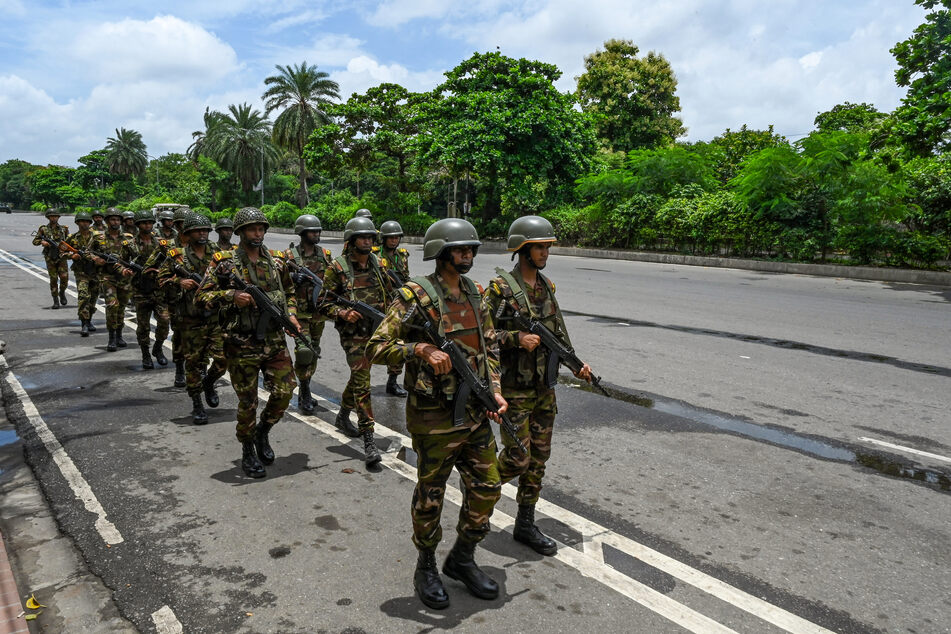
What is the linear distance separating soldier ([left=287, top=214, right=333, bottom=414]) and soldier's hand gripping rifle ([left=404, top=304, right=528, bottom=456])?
11.0 ft

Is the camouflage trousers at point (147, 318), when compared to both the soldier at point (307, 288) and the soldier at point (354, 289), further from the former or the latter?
the soldier at point (354, 289)

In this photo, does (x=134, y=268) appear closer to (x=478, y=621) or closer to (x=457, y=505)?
(x=457, y=505)

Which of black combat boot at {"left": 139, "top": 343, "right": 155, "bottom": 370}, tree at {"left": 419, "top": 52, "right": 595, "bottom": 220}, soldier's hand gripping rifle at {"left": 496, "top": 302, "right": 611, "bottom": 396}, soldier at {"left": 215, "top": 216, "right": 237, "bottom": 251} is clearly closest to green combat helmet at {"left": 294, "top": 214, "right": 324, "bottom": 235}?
soldier at {"left": 215, "top": 216, "right": 237, "bottom": 251}

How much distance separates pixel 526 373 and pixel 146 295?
6.65 meters

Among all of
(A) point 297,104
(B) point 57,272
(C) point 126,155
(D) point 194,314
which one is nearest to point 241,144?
(A) point 297,104

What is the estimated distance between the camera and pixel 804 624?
120 inches

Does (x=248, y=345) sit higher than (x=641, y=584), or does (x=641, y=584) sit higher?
(x=248, y=345)

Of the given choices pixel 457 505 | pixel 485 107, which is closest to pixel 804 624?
pixel 457 505

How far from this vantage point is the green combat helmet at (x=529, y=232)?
375 centimetres

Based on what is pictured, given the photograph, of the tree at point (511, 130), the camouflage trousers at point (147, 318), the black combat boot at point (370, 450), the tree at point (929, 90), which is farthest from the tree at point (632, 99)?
the black combat boot at point (370, 450)

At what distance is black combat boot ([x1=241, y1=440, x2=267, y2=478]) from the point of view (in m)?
4.76

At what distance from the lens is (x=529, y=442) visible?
12.3 ft

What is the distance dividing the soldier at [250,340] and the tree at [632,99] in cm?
3636

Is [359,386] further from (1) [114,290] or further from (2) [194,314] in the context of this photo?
(1) [114,290]
